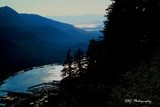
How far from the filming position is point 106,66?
6944 cm

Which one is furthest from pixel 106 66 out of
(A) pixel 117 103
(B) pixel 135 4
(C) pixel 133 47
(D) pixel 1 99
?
(D) pixel 1 99

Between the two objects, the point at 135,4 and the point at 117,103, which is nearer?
the point at 117,103

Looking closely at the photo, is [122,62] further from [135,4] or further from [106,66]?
[135,4]

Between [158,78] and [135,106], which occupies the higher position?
[158,78]

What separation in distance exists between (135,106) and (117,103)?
8.56ft

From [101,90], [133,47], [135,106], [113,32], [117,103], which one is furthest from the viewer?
[113,32]

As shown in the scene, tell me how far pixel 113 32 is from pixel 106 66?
726 cm

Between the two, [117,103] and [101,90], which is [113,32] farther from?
[117,103]

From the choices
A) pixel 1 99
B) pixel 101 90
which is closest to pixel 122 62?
pixel 101 90

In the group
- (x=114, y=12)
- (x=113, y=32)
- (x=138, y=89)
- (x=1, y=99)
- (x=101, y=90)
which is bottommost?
(x=1, y=99)

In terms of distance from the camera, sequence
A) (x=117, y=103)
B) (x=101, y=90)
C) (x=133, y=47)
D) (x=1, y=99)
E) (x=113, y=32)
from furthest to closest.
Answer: (x=1, y=99), (x=113, y=32), (x=133, y=47), (x=101, y=90), (x=117, y=103)

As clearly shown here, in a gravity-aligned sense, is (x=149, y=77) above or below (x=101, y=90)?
above

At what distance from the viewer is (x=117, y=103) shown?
91.7 ft

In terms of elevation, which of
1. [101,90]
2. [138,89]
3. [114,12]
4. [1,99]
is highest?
[114,12]
